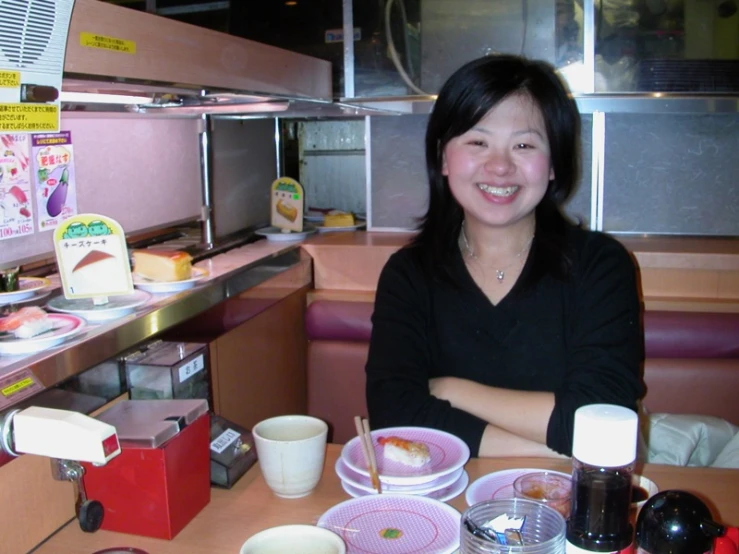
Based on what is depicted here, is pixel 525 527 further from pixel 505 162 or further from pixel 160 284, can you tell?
pixel 160 284

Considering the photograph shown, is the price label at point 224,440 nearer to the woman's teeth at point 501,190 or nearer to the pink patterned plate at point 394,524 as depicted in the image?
the pink patterned plate at point 394,524

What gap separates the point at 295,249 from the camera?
286cm

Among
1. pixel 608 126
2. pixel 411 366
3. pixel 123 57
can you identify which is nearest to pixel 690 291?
pixel 608 126

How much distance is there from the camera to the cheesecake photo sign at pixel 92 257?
1.59 m

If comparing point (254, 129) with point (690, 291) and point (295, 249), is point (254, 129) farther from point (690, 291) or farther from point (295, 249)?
point (690, 291)

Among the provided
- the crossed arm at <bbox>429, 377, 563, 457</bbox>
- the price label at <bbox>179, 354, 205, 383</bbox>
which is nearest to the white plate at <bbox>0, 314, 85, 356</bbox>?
the price label at <bbox>179, 354, 205, 383</bbox>

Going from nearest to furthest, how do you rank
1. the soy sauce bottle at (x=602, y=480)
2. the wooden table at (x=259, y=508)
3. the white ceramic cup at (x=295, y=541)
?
1. the soy sauce bottle at (x=602, y=480)
2. the white ceramic cup at (x=295, y=541)
3. the wooden table at (x=259, y=508)

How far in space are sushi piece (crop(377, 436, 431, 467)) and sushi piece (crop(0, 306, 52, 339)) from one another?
29.3 inches

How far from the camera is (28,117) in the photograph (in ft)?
4.29

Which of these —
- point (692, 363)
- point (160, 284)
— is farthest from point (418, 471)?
point (692, 363)

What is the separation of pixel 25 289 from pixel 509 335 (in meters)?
1.13

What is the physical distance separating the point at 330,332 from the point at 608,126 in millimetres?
1367

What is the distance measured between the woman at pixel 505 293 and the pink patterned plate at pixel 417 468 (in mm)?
114

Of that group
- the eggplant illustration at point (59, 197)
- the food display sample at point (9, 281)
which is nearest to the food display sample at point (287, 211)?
the eggplant illustration at point (59, 197)
